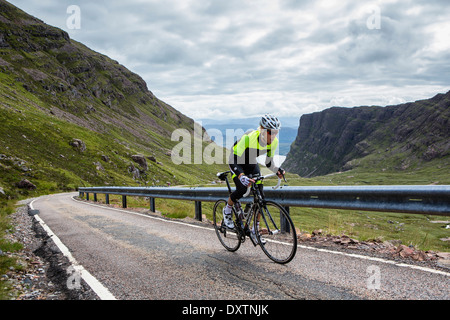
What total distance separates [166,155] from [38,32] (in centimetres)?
9297

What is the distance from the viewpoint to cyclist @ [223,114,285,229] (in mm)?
5625

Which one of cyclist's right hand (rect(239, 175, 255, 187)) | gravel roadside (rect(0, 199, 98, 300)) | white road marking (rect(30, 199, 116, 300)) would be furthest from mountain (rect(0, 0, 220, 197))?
cyclist's right hand (rect(239, 175, 255, 187))

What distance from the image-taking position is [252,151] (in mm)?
5906

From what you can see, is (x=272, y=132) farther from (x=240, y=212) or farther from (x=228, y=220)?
(x=228, y=220)

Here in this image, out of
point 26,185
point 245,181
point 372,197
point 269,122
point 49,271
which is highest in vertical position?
point 269,122

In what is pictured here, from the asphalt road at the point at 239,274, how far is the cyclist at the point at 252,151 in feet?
4.89

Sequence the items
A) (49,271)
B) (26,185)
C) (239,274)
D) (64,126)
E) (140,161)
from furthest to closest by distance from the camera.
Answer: (140,161) < (64,126) < (26,185) < (49,271) < (239,274)

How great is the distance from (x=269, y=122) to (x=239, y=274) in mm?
2700

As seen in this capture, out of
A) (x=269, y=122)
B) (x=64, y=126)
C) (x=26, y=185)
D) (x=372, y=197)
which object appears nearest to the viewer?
(x=269, y=122)

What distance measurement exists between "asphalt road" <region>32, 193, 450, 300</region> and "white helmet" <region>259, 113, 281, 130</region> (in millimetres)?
2470

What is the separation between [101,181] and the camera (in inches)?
2394

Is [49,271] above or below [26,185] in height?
above

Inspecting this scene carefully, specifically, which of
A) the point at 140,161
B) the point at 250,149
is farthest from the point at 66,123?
the point at 250,149

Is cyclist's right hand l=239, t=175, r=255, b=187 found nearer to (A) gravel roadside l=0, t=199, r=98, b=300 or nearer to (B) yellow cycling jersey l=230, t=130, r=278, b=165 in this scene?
(B) yellow cycling jersey l=230, t=130, r=278, b=165
